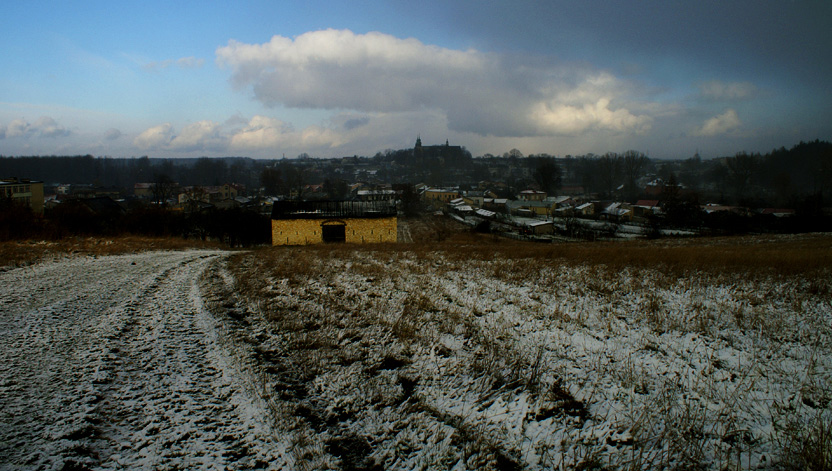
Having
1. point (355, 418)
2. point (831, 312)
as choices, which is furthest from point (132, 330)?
point (831, 312)

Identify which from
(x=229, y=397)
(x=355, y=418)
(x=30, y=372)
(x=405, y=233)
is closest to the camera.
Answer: (x=355, y=418)

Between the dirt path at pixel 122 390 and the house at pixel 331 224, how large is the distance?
954 inches

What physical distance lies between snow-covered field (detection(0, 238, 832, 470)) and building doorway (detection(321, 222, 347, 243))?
78.1ft

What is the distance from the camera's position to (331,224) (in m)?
32.6

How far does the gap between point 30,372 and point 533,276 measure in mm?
9657

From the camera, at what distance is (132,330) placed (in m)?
6.55

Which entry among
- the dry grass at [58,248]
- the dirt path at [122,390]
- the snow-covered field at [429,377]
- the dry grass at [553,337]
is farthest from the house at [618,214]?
the dirt path at [122,390]

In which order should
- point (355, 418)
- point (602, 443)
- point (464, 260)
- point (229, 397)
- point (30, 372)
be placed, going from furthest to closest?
point (464, 260) → point (30, 372) → point (229, 397) → point (355, 418) → point (602, 443)

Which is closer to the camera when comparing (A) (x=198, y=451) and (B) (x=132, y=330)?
(A) (x=198, y=451)

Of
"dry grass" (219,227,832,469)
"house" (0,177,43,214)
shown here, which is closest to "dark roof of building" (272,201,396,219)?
"dry grass" (219,227,832,469)

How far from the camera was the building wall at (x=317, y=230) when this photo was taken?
32.5 metres

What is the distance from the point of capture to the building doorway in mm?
32594

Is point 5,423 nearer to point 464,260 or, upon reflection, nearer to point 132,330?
point 132,330

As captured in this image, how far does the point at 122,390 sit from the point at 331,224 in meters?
28.4
